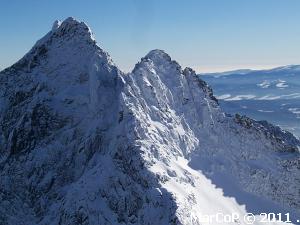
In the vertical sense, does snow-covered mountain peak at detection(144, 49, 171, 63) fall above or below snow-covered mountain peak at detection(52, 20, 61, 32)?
below

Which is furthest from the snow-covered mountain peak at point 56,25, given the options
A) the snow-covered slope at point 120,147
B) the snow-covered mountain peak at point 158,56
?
the snow-covered mountain peak at point 158,56

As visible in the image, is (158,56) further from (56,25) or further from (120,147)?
(120,147)

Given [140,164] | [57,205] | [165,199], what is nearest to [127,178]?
[140,164]

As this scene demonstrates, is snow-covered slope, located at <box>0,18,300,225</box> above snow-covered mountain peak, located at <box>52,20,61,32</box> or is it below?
below

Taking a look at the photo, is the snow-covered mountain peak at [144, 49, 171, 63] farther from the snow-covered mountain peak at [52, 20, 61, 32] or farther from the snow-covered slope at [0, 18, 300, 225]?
the snow-covered mountain peak at [52, 20, 61, 32]

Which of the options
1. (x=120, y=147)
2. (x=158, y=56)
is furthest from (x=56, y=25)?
(x=120, y=147)

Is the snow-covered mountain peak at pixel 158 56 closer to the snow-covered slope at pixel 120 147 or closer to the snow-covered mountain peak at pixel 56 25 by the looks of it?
the snow-covered slope at pixel 120 147

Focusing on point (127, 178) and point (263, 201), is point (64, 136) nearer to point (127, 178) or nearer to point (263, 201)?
point (127, 178)

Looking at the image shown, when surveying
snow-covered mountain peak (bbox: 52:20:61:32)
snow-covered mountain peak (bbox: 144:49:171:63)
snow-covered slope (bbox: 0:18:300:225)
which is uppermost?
snow-covered mountain peak (bbox: 52:20:61:32)

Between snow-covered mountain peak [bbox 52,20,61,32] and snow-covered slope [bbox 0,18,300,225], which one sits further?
snow-covered mountain peak [bbox 52,20,61,32]

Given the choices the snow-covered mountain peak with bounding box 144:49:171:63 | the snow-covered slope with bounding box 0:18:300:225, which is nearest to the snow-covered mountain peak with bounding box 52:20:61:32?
the snow-covered slope with bounding box 0:18:300:225
